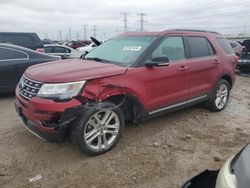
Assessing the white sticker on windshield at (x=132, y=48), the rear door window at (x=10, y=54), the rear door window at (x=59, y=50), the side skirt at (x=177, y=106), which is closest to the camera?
the white sticker on windshield at (x=132, y=48)

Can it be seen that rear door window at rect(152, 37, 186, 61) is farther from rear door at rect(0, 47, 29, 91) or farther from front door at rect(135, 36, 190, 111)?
rear door at rect(0, 47, 29, 91)

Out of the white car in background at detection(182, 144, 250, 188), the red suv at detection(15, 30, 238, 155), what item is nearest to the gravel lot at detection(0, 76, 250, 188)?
the red suv at detection(15, 30, 238, 155)

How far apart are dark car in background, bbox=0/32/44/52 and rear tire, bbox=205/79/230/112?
→ 882 cm

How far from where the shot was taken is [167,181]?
3.39 metres

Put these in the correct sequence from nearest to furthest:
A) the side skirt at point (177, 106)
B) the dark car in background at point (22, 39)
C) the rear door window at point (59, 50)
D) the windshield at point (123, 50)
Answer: the windshield at point (123, 50) → the side skirt at point (177, 106) → the dark car in background at point (22, 39) → the rear door window at point (59, 50)

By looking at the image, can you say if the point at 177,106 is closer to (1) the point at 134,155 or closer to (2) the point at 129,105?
(2) the point at 129,105

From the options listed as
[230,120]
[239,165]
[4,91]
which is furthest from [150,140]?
[4,91]

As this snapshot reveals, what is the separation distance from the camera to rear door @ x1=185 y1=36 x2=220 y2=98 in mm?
5243

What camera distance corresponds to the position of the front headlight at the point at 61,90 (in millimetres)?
3578

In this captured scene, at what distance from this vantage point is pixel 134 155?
4.00 m

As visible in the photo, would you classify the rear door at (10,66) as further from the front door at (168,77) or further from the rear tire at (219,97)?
the rear tire at (219,97)

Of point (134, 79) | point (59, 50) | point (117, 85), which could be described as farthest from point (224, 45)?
point (59, 50)

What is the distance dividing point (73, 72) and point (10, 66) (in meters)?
3.84

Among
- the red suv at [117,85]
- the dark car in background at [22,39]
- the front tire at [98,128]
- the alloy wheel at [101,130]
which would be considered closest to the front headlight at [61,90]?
the red suv at [117,85]
